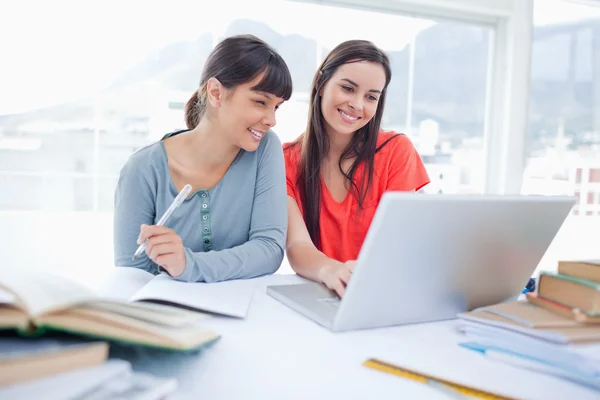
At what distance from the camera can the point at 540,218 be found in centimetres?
79

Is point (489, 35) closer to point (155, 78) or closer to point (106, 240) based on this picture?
point (155, 78)

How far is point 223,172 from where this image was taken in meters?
1.37

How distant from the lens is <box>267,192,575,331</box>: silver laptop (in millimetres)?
659

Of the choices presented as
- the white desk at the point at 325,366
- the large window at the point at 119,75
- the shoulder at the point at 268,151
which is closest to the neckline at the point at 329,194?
the shoulder at the point at 268,151

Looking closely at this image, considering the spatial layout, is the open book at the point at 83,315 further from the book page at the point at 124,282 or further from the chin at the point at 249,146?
the chin at the point at 249,146

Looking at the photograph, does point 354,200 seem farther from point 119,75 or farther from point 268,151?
point 119,75

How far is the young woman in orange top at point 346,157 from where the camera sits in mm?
1581

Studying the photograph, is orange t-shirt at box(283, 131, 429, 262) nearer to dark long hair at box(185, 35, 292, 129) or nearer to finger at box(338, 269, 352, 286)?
dark long hair at box(185, 35, 292, 129)

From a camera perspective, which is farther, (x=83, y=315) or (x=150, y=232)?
(x=150, y=232)

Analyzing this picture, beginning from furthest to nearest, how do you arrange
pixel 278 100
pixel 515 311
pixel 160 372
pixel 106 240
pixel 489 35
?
pixel 489 35
pixel 106 240
pixel 278 100
pixel 515 311
pixel 160 372

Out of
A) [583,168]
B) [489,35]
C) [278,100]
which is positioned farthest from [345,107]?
[583,168]

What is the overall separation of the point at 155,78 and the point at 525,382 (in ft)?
10.3

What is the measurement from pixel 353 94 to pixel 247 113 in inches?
16.6

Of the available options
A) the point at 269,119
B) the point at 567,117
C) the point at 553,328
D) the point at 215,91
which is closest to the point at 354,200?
the point at 269,119
